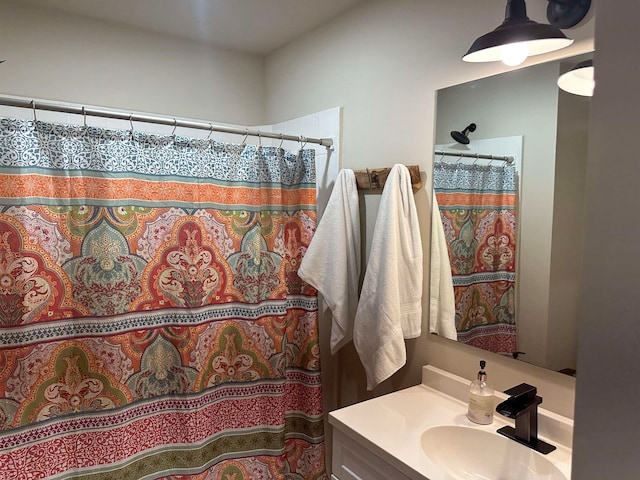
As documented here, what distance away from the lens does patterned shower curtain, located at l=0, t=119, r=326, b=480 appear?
4.67 feet

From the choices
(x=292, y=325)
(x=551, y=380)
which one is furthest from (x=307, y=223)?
(x=551, y=380)

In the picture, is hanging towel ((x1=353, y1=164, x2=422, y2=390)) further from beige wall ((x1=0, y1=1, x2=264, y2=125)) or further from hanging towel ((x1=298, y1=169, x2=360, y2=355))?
beige wall ((x1=0, y1=1, x2=264, y2=125))

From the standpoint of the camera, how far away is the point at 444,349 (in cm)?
160

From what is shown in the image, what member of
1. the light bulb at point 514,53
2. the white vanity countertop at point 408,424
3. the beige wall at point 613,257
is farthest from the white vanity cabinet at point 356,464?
the light bulb at point 514,53

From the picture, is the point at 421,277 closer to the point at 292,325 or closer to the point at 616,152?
the point at 292,325

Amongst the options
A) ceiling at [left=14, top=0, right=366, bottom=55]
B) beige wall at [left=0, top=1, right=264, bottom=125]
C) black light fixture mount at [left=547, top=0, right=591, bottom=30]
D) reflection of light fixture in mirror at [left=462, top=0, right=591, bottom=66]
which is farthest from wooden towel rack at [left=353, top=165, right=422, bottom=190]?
beige wall at [left=0, top=1, right=264, bottom=125]

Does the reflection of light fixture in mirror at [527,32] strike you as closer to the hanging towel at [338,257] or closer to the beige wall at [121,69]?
the hanging towel at [338,257]

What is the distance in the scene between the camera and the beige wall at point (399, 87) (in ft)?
4.61

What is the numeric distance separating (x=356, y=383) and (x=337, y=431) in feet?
2.17

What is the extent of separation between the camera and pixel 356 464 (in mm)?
1341

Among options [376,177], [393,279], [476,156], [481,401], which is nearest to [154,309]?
[393,279]

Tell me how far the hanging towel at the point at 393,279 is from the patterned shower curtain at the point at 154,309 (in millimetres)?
427

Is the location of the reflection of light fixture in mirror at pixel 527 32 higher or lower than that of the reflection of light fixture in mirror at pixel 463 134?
higher

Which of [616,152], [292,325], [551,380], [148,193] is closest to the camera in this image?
[616,152]
